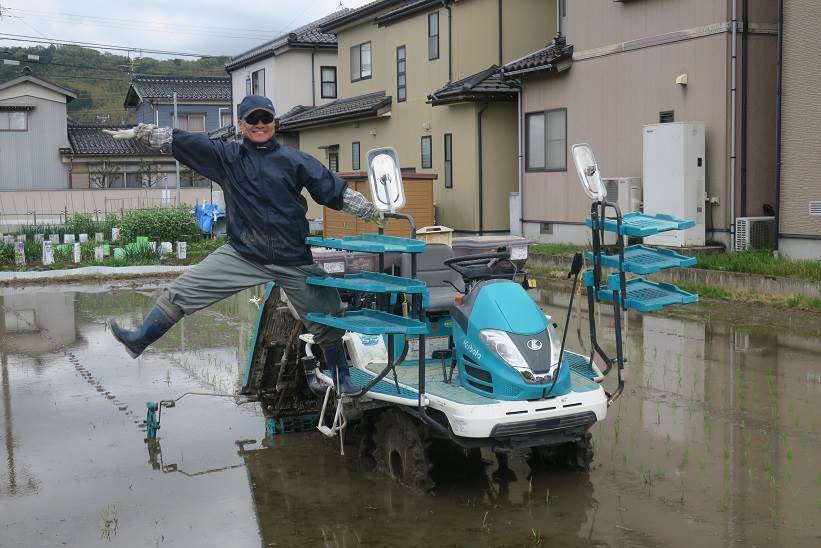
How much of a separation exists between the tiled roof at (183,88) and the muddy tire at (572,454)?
44.3 metres

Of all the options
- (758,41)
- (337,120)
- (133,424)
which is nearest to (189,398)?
(133,424)

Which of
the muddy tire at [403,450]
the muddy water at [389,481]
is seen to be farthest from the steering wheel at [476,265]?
the muddy water at [389,481]

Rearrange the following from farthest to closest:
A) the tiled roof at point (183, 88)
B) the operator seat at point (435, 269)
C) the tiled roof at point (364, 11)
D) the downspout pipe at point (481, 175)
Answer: the tiled roof at point (183, 88) → the tiled roof at point (364, 11) → the downspout pipe at point (481, 175) → the operator seat at point (435, 269)

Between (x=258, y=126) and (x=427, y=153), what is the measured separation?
18831 millimetres

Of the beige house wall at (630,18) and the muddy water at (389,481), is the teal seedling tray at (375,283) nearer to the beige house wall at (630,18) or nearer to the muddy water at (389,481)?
the muddy water at (389,481)

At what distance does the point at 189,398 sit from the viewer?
8.74 metres

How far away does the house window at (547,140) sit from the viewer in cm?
1950

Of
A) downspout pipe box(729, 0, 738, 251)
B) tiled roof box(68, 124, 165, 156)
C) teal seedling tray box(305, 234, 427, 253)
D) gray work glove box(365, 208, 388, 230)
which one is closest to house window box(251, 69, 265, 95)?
tiled roof box(68, 124, 165, 156)

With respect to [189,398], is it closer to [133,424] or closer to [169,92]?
[133,424]

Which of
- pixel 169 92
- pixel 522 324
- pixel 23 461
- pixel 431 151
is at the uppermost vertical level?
pixel 169 92

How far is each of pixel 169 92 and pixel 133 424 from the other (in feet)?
143

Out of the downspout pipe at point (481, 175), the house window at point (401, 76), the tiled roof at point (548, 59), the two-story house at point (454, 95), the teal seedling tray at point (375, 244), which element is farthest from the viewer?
the house window at point (401, 76)

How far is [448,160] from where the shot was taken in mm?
23328

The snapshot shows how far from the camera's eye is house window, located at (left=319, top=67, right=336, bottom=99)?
34062 millimetres
